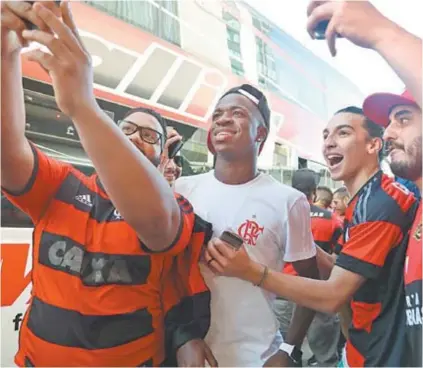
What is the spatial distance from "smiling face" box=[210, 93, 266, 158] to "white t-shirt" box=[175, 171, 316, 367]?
3.5 inches

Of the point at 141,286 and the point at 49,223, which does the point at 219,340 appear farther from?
the point at 49,223

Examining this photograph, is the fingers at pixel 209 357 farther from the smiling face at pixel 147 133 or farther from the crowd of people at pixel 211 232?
the smiling face at pixel 147 133

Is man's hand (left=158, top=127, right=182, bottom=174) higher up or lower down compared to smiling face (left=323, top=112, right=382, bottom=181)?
lower down

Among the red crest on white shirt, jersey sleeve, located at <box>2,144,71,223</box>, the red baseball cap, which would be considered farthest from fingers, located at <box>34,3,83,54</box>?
the red baseball cap

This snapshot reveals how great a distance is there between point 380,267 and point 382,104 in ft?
1.12

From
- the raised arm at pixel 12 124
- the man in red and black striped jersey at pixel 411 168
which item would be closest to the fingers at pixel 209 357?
the man in red and black striped jersey at pixel 411 168

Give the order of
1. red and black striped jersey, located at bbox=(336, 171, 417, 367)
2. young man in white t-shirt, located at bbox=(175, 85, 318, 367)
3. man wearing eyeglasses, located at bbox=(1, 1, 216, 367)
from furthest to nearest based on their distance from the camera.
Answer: young man in white t-shirt, located at bbox=(175, 85, 318, 367) < red and black striped jersey, located at bbox=(336, 171, 417, 367) < man wearing eyeglasses, located at bbox=(1, 1, 216, 367)

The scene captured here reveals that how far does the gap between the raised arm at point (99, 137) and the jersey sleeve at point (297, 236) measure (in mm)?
334

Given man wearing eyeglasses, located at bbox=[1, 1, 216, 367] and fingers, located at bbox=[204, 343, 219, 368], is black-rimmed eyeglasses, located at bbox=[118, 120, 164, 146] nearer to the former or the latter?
man wearing eyeglasses, located at bbox=[1, 1, 216, 367]

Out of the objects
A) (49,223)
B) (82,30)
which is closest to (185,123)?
(82,30)

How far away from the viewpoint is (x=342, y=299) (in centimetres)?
79

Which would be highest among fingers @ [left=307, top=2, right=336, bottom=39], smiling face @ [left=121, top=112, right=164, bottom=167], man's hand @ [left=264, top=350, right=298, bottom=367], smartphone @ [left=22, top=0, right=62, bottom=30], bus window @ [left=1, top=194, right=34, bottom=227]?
fingers @ [left=307, top=2, right=336, bottom=39]

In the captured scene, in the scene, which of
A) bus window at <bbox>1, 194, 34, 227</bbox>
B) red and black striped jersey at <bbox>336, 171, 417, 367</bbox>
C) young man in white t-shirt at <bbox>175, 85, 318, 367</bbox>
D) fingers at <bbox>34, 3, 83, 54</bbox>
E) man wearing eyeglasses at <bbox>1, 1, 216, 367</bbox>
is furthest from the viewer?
bus window at <bbox>1, 194, 34, 227</bbox>

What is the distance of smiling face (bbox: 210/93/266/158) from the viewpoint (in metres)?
0.92
